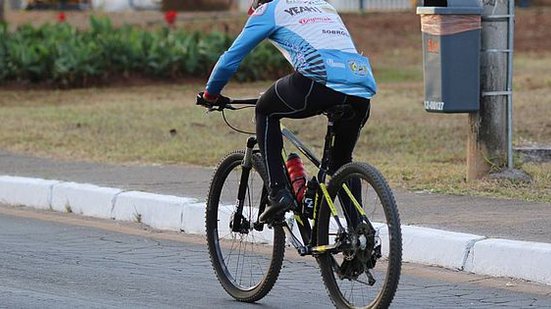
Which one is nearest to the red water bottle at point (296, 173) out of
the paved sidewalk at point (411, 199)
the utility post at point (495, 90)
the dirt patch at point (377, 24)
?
the paved sidewalk at point (411, 199)

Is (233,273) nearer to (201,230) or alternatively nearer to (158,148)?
(201,230)

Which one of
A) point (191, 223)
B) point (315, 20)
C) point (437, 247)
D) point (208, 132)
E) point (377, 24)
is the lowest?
point (377, 24)

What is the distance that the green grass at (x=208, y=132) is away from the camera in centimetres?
1168

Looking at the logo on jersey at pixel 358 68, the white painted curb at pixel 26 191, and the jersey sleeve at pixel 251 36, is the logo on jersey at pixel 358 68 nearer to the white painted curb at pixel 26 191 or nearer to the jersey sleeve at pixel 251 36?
the jersey sleeve at pixel 251 36

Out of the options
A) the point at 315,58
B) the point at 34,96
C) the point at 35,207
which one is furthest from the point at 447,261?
the point at 34,96

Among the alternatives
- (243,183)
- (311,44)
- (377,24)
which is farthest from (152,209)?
(377,24)

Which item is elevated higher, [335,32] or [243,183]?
[335,32]

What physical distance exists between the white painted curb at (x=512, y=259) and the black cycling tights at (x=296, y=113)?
1.61 metres

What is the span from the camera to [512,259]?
815cm

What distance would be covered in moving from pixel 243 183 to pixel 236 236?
412mm

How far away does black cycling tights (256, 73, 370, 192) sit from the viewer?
6.84 m

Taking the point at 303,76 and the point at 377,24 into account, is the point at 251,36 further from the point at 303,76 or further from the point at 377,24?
the point at 377,24

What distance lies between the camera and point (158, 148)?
14.1m

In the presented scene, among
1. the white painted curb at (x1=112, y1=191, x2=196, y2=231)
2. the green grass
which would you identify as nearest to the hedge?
the green grass
